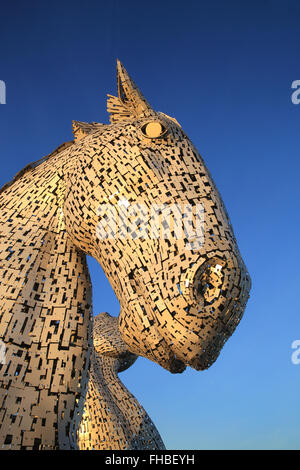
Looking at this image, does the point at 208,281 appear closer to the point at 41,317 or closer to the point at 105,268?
the point at 105,268

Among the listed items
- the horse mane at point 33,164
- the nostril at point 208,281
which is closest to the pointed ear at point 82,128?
the horse mane at point 33,164

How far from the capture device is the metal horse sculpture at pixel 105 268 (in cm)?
161

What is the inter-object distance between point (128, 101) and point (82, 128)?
0.38 meters

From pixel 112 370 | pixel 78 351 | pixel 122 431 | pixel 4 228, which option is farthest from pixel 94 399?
pixel 4 228

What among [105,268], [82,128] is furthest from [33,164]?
[105,268]
